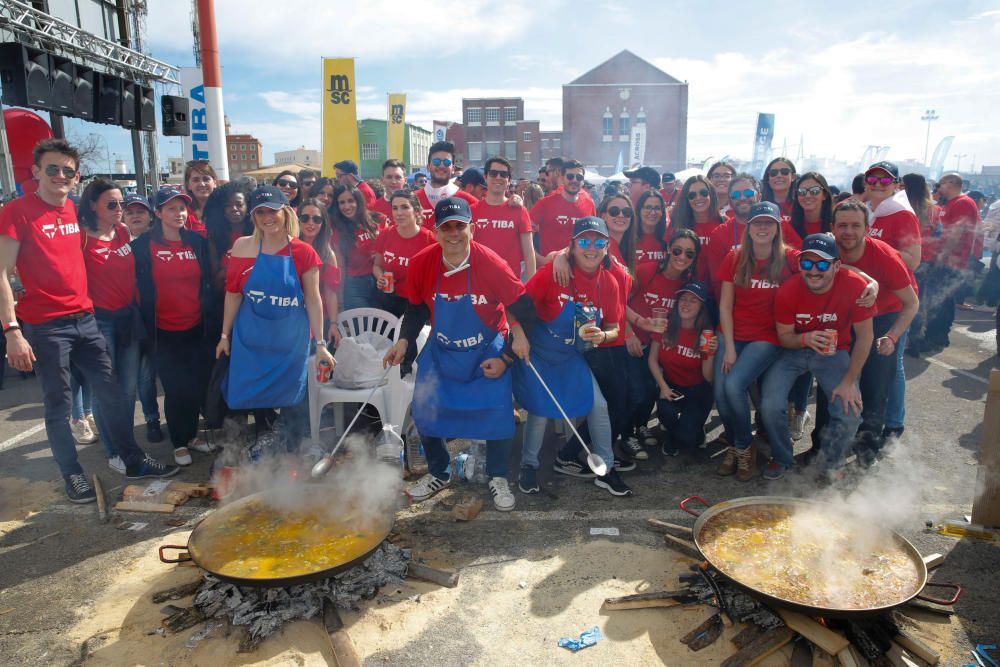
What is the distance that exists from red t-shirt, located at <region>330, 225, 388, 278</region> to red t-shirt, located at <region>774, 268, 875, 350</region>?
3.54m

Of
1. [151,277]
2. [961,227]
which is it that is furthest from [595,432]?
[961,227]

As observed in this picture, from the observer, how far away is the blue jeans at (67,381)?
4.16 m

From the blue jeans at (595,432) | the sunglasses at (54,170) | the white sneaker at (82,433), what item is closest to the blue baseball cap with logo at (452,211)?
the blue jeans at (595,432)

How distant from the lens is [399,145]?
19.0 m

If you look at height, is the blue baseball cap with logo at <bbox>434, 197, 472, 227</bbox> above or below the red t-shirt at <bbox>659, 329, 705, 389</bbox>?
above

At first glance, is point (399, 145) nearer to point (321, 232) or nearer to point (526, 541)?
point (321, 232)

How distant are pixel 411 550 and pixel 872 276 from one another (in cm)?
370

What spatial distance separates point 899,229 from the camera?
15.9 ft

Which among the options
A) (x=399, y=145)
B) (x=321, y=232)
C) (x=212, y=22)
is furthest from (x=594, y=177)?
(x=321, y=232)

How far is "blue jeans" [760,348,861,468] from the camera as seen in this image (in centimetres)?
→ 438

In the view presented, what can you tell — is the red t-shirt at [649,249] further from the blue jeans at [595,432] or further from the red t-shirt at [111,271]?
the red t-shirt at [111,271]

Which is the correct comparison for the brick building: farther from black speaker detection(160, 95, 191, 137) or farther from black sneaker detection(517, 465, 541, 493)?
black sneaker detection(517, 465, 541, 493)

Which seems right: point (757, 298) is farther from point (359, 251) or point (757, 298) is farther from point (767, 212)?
point (359, 251)

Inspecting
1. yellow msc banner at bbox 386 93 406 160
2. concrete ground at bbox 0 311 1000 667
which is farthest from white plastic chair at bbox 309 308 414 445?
yellow msc banner at bbox 386 93 406 160
